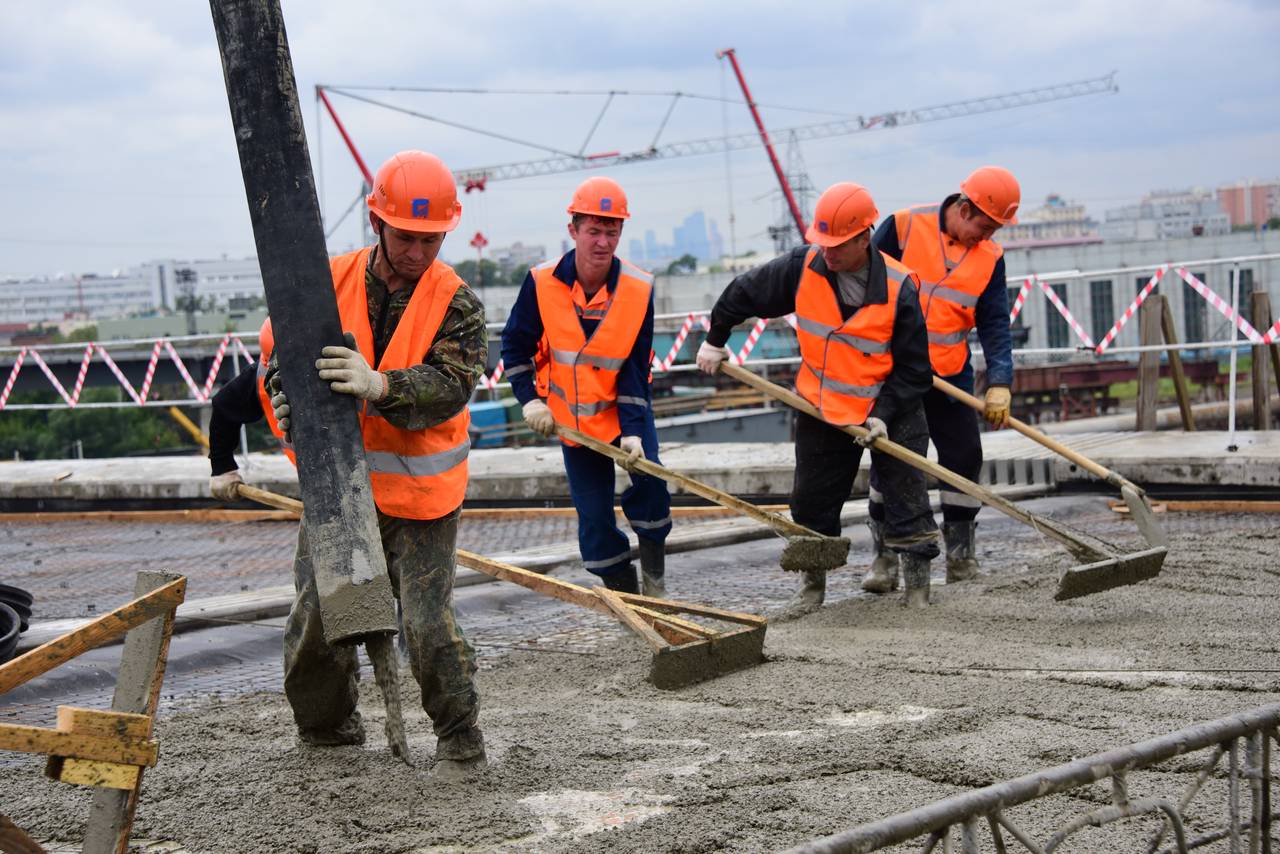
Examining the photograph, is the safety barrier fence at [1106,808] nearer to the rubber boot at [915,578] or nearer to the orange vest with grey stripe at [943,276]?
the rubber boot at [915,578]

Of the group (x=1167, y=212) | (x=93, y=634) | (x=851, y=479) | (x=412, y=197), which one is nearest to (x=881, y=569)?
(x=851, y=479)

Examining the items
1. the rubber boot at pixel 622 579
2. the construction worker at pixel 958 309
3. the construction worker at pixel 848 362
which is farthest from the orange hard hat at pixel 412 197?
the construction worker at pixel 958 309

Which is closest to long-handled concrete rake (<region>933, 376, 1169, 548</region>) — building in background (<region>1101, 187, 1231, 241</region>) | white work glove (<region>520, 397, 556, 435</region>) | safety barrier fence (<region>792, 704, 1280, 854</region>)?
white work glove (<region>520, 397, 556, 435</region>)

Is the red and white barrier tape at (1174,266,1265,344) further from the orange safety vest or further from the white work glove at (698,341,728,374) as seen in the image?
the white work glove at (698,341,728,374)

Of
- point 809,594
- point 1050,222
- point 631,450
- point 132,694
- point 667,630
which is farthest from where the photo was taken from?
point 1050,222

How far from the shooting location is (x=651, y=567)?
672 centimetres

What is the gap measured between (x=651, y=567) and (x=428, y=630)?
278 cm

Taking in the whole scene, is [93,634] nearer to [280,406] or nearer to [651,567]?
[280,406]

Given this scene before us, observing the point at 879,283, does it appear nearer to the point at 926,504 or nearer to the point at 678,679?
the point at 926,504

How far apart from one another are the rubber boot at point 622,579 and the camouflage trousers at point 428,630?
2.30m

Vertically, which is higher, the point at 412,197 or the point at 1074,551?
the point at 412,197

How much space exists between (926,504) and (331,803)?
12.0 feet

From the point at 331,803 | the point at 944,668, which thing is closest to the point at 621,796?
the point at 331,803

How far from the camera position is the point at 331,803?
3781 millimetres
